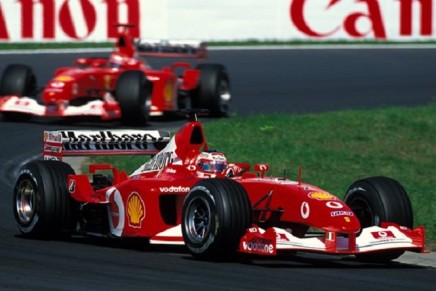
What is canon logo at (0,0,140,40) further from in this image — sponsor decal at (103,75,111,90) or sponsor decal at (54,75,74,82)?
sponsor decal at (54,75,74,82)

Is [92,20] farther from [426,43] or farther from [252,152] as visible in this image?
[252,152]

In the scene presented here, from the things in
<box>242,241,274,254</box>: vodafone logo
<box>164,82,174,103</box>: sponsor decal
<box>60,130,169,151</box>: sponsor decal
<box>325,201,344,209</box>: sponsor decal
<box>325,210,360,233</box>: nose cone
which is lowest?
<box>242,241,274,254</box>: vodafone logo

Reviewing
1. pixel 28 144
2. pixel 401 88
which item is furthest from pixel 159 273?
pixel 401 88

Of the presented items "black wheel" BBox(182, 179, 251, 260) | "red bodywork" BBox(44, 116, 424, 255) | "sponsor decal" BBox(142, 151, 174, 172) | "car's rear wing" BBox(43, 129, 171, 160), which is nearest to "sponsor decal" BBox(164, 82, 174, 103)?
"car's rear wing" BBox(43, 129, 171, 160)

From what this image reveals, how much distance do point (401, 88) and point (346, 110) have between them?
4.22 metres

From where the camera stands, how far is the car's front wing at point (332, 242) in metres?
9.72

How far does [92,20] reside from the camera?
98.9ft

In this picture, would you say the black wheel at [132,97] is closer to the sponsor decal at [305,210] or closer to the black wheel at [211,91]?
the black wheel at [211,91]

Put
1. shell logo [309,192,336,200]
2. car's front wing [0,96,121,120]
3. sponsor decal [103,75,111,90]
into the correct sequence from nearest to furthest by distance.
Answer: shell logo [309,192,336,200] → car's front wing [0,96,121,120] → sponsor decal [103,75,111,90]

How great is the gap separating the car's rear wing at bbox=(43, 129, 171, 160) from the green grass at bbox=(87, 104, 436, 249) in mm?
2521

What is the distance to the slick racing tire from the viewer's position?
34.0 feet

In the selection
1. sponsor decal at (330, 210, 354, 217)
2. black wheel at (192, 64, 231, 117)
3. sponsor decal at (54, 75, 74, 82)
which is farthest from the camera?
black wheel at (192, 64, 231, 117)

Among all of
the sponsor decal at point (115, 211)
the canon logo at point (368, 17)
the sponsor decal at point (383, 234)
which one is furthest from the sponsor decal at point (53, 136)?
the canon logo at point (368, 17)

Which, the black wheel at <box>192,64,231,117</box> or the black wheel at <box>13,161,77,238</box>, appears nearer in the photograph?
the black wheel at <box>13,161,77,238</box>
